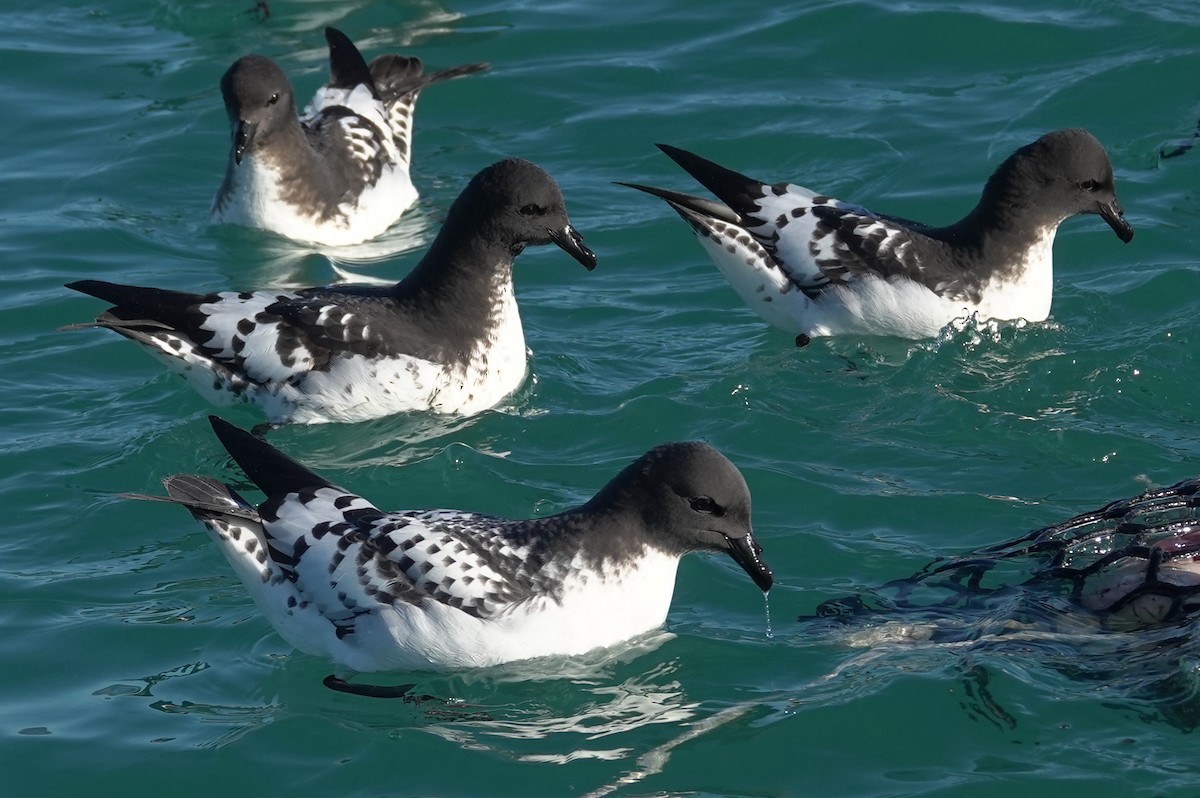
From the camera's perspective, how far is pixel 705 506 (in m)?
7.95

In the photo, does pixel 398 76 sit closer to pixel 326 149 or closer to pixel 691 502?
pixel 326 149

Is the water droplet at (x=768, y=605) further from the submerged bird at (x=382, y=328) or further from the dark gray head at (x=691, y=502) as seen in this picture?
the submerged bird at (x=382, y=328)

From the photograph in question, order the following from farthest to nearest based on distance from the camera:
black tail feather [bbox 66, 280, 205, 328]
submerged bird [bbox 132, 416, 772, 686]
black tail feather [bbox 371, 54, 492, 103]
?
black tail feather [bbox 371, 54, 492, 103] → black tail feather [bbox 66, 280, 205, 328] → submerged bird [bbox 132, 416, 772, 686]

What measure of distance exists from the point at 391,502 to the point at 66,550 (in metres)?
1.78

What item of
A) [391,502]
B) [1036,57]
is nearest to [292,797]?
[391,502]

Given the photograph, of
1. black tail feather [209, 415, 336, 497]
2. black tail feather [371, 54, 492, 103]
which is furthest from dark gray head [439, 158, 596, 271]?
black tail feather [371, 54, 492, 103]

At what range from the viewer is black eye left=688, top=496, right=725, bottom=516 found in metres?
7.91

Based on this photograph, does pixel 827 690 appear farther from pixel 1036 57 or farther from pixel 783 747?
pixel 1036 57

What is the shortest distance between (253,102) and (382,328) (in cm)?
331

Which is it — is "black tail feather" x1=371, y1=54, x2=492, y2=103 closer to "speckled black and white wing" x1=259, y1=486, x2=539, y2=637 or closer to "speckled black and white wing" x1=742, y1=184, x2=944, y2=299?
"speckled black and white wing" x1=742, y1=184, x2=944, y2=299

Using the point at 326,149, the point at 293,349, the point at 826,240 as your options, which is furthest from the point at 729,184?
the point at 326,149

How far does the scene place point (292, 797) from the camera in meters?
7.35

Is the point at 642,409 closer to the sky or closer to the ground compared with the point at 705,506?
closer to the sky

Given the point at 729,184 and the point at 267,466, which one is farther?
the point at 729,184
